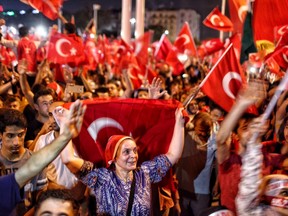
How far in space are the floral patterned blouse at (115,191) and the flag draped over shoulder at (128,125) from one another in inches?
20.4

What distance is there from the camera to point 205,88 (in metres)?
6.20

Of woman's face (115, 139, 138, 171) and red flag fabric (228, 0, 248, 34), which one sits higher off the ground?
red flag fabric (228, 0, 248, 34)

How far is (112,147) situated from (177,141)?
0.66 meters

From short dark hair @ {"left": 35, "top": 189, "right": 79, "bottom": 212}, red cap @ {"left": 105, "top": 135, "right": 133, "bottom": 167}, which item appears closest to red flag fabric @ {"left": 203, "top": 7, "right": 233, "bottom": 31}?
red cap @ {"left": 105, "top": 135, "right": 133, "bottom": 167}

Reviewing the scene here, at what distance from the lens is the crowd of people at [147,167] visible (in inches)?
132

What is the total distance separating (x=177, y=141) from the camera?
16.5 ft

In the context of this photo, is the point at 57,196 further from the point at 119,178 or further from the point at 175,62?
the point at 175,62

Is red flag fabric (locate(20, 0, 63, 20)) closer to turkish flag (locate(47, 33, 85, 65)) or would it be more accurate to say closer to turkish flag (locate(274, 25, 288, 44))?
turkish flag (locate(47, 33, 85, 65))

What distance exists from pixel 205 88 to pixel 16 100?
94.4 inches

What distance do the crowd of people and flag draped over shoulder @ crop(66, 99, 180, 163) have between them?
16 cm

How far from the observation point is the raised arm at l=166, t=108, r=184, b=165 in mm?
4962

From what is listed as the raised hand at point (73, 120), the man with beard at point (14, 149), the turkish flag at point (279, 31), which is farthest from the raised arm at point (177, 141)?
the turkish flag at point (279, 31)

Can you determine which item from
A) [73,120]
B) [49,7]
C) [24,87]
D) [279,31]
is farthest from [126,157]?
[49,7]

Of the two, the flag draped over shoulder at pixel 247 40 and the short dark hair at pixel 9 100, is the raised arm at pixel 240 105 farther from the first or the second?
the flag draped over shoulder at pixel 247 40
